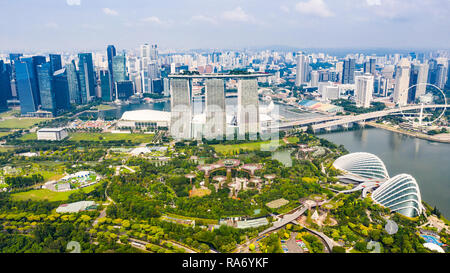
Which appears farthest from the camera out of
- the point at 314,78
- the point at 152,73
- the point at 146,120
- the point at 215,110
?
the point at 314,78

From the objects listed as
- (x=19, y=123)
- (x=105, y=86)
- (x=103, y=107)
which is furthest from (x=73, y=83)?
(x=19, y=123)

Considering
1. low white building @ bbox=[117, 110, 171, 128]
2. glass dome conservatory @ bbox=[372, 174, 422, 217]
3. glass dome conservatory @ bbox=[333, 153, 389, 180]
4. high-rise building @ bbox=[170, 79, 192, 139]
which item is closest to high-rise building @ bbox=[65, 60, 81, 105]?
low white building @ bbox=[117, 110, 171, 128]

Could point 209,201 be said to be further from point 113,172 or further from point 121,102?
point 121,102

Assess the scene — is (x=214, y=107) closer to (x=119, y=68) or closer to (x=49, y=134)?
(x=49, y=134)

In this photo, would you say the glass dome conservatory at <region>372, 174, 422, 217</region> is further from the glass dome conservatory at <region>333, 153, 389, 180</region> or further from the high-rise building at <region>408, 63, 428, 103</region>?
the high-rise building at <region>408, 63, 428, 103</region>

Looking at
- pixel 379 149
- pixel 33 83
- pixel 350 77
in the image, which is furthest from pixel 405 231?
pixel 350 77
